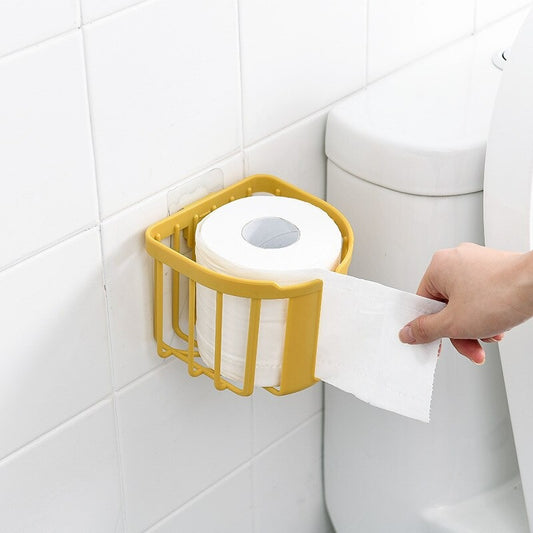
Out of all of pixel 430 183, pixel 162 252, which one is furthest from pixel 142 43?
pixel 430 183

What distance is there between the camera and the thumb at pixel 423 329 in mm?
863

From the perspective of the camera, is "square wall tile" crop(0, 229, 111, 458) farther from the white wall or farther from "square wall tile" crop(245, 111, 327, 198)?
"square wall tile" crop(245, 111, 327, 198)

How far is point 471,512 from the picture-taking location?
45.4 inches

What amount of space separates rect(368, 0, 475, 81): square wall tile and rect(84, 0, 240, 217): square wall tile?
17 centimetres

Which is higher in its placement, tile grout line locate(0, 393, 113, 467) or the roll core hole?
the roll core hole

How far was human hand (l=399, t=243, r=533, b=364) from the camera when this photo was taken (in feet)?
2.66

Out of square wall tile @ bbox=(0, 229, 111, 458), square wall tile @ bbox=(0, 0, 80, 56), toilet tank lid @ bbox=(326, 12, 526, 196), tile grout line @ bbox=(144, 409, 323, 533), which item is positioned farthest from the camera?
tile grout line @ bbox=(144, 409, 323, 533)

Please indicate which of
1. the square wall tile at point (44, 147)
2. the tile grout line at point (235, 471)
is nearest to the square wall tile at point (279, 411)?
the tile grout line at point (235, 471)

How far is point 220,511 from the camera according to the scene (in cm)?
115

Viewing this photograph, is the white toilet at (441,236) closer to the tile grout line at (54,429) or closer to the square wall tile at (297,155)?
the square wall tile at (297,155)

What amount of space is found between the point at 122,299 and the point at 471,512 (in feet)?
1.52

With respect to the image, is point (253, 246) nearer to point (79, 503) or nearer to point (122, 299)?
point (122, 299)

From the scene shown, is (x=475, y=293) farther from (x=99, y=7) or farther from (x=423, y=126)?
(x=99, y=7)

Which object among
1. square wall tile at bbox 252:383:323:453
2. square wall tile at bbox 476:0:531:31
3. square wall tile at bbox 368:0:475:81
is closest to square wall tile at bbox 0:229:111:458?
square wall tile at bbox 252:383:323:453
